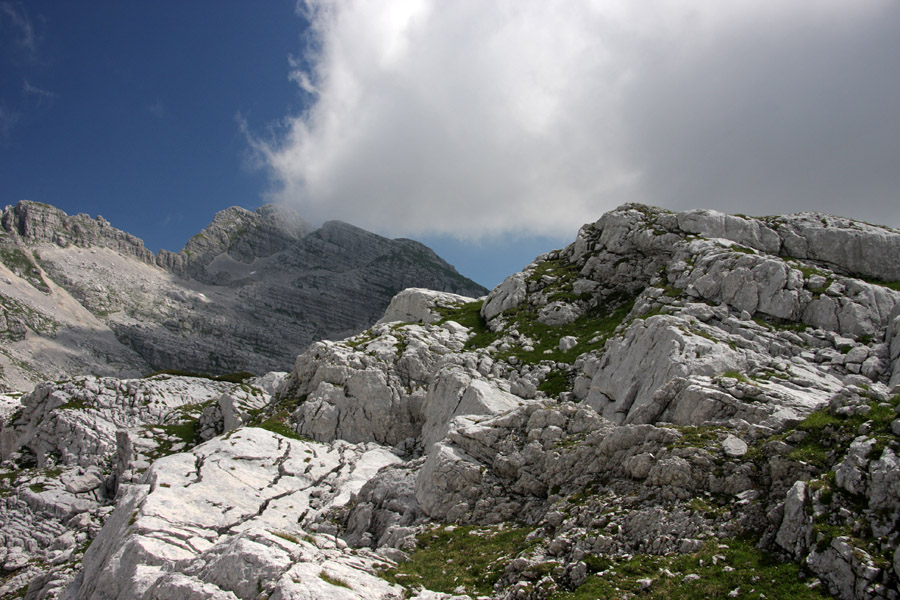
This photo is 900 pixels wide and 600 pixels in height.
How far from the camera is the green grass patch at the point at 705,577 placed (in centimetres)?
1286

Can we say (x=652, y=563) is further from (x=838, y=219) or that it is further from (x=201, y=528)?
(x=838, y=219)

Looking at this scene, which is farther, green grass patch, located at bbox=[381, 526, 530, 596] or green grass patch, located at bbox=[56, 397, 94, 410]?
green grass patch, located at bbox=[56, 397, 94, 410]

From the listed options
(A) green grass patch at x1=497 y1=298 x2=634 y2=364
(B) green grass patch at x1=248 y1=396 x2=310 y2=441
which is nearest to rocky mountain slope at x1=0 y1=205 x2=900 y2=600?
(A) green grass patch at x1=497 y1=298 x2=634 y2=364

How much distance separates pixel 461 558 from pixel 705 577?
8.68 metres

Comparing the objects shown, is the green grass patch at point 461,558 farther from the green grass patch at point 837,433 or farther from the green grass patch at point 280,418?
the green grass patch at point 280,418

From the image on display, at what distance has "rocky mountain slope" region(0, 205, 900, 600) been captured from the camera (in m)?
15.1

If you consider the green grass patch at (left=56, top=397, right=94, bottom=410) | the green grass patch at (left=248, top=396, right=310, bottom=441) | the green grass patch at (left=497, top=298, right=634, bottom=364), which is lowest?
the green grass patch at (left=56, top=397, right=94, bottom=410)

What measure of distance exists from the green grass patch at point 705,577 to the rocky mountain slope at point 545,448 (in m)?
0.08

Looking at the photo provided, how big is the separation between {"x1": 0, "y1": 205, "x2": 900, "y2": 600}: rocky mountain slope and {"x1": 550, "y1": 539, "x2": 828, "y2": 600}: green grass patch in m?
0.08

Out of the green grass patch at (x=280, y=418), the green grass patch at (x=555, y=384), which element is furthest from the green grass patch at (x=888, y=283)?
the green grass patch at (x=280, y=418)

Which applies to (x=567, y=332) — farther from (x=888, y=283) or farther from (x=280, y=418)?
(x=280, y=418)

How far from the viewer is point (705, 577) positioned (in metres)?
13.8

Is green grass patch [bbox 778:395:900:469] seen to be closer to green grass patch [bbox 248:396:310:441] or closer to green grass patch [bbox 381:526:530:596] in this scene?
green grass patch [bbox 381:526:530:596]

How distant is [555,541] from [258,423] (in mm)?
39458
